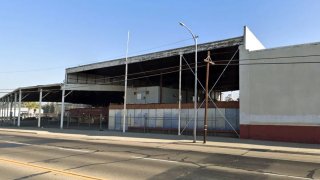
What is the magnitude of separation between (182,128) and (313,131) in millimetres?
14518

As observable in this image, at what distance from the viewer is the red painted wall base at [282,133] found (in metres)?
29.0

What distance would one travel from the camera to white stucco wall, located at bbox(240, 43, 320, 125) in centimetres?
2948

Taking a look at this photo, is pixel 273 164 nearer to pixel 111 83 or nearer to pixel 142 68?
pixel 142 68

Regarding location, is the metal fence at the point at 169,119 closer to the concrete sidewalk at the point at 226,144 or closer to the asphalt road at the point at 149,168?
the concrete sidewalk at the point at 226,144

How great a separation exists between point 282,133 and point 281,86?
377cm

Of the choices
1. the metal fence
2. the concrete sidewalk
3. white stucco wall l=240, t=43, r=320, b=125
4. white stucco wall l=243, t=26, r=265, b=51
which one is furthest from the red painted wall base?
white stucco wall l=243, t=26, r=265, b=51

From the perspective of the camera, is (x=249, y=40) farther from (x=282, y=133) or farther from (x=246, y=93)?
(x=282, y=133)

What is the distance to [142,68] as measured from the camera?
49156 mm

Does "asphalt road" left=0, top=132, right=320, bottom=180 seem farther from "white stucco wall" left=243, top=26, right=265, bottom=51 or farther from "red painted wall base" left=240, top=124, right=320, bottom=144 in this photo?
"white stucco wall" left=243, top=26, right=265, bottom=51

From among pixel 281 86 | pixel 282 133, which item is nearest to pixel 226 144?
pixel 282 133

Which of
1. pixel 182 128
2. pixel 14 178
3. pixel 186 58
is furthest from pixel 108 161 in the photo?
pixel 186 58

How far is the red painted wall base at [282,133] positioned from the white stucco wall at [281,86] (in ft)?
1.32

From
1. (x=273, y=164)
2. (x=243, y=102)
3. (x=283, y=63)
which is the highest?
(x=283, y=63)

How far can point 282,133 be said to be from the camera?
100 ft
